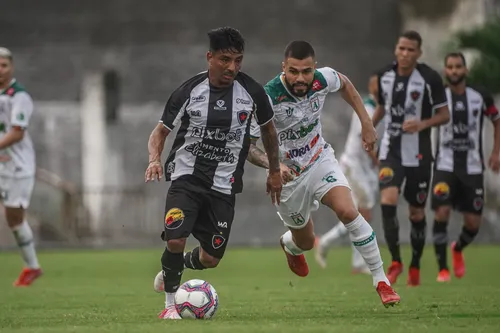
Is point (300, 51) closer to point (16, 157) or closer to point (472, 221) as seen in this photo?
point (472, 221)

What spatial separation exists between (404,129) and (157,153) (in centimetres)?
453

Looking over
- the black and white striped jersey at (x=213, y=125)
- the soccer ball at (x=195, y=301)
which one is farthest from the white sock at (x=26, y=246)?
Answer: the soccer ball at (x=195, y=301)


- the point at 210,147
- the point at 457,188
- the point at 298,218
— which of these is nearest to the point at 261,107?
the point at 210,147

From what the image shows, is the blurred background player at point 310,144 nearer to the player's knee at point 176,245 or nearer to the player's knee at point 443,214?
the player's knee at point 176,245

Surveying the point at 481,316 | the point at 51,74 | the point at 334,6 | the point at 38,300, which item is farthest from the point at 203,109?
the point at 334,6

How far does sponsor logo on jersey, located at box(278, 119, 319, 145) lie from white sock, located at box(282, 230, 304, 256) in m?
1.42

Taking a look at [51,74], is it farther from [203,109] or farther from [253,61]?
[203,109]

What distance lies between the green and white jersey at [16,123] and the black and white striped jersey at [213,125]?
511 cm

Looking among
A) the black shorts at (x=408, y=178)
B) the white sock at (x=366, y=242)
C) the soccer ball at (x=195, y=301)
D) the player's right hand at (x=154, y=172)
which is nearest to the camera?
the player's right hand at (x=154, y=172)

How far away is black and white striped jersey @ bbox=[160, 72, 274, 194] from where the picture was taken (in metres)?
Answer: 9.68

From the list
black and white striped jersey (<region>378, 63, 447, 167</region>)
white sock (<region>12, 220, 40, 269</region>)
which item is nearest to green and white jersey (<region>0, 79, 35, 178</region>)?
white sock (<region>12, 220, 40, 269</region>)

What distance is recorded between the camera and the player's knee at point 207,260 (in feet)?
33.7

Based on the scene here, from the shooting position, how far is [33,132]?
34.0 m

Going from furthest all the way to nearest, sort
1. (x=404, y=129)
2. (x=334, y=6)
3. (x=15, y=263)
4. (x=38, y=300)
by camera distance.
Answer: (x=334, y=6) < (x=15, y=263) < (x=404, y=129) < (x=38, y=300)
